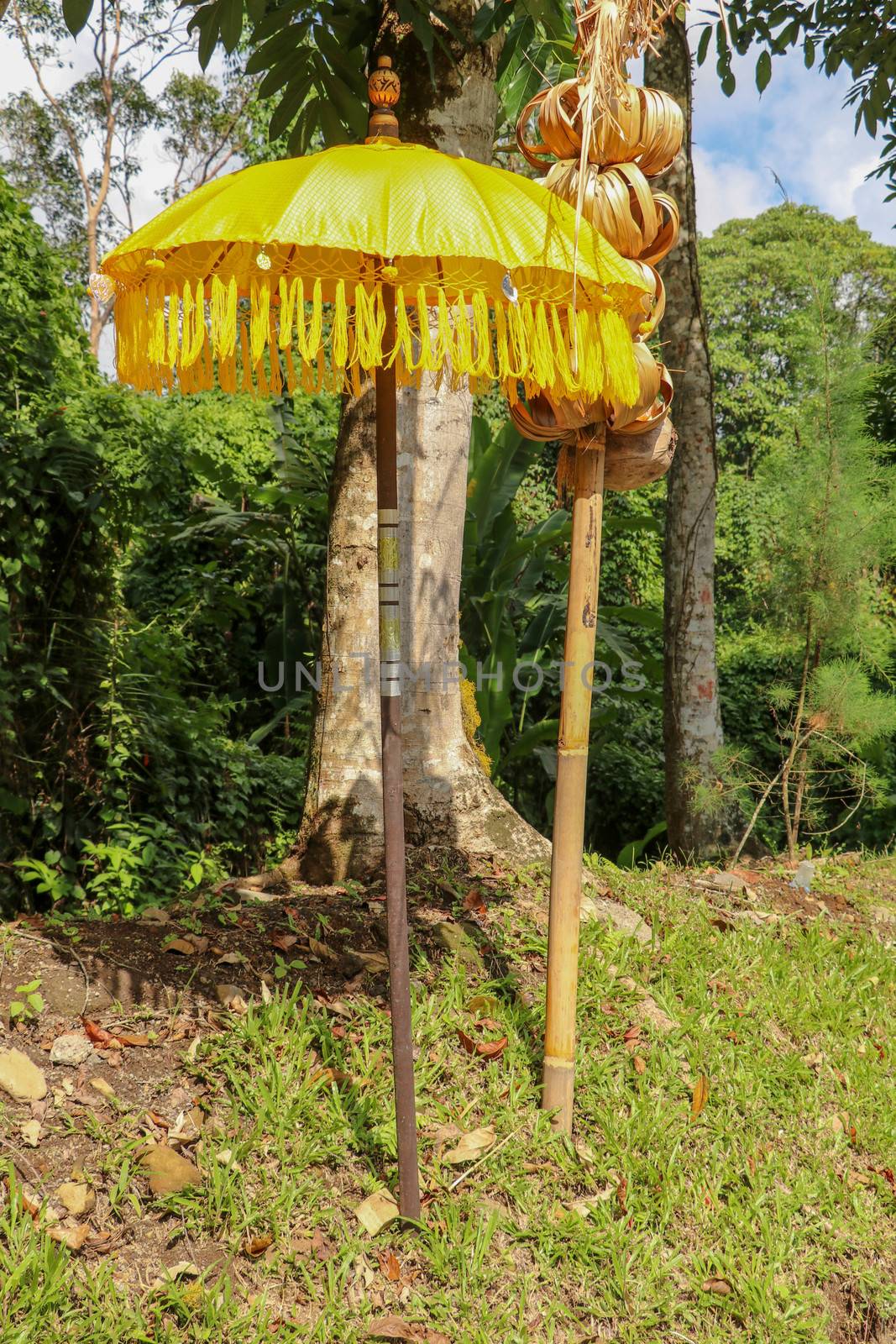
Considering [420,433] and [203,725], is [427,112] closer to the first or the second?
[420,433]

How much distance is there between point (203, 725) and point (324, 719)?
1752mm

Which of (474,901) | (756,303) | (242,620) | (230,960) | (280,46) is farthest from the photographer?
(756,303)

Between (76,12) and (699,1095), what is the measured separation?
11.1 ft

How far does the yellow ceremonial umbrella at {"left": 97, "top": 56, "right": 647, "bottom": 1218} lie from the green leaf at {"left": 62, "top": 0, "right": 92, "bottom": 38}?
1.02 m

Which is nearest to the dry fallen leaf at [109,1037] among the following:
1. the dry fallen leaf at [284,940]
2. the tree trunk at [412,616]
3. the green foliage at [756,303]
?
the dry fallen leaf at [284,940]

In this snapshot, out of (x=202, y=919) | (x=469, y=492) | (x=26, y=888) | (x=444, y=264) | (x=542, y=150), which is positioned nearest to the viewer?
(x=444, y=264)

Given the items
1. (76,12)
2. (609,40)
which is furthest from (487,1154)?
(76,12)

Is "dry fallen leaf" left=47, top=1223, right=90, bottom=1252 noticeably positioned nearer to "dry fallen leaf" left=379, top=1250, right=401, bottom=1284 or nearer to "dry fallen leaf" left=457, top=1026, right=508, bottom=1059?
"dry fallen leaf" left=379, top=1250, right=401, bottom=1284

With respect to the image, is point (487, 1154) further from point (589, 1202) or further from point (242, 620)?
point (242, 620)

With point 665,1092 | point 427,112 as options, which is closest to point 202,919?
point 665,1092

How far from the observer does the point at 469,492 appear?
22.0 ft

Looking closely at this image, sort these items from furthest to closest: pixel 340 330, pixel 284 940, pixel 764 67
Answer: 1. pixel 764 67
2. pixel 284 940
3. pixel 340 330

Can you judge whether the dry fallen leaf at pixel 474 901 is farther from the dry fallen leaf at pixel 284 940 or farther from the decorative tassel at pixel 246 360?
the decorative tassel at pixel 246 360

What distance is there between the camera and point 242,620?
8.39 metres
